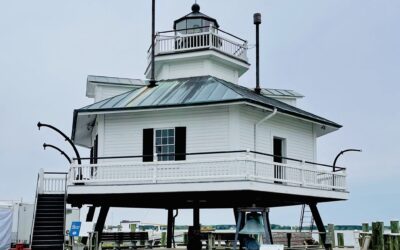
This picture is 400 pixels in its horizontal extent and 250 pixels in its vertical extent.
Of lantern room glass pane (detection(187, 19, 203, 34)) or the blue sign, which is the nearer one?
the blue sign

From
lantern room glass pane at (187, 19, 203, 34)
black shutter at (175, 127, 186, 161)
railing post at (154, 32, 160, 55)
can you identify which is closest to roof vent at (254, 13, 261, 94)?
lantern room glass pane at (187, 19, 203, 34)

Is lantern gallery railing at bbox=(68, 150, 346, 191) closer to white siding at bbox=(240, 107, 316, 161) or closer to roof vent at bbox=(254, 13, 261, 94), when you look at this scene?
white siding at bbox=(240, 107, 316, 161)

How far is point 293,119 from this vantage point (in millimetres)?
26500

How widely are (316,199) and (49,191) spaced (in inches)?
440

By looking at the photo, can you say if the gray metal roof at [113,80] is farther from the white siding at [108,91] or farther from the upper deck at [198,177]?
the upper deck at [198,177]

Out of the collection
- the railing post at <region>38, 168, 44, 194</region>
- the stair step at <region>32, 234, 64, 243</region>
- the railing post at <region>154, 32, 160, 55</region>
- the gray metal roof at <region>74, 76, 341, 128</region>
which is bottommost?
the stair step at <region>32, 234, 64, 243</region>

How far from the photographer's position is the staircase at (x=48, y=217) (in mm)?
22312

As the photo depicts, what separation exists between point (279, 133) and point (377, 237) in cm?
891

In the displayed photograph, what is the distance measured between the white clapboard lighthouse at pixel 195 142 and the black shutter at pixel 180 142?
0.13ft

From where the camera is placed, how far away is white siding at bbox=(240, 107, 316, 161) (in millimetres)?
24141

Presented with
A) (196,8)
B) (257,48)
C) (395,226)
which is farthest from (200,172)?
(395,226)

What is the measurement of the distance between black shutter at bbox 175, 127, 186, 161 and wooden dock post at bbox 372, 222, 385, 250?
12.1m

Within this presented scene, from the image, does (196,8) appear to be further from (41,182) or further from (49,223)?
(49,223)

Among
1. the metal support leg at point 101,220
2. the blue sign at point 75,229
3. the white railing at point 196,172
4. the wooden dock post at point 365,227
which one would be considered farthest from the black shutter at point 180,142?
the wooden dock post at point 365,227
